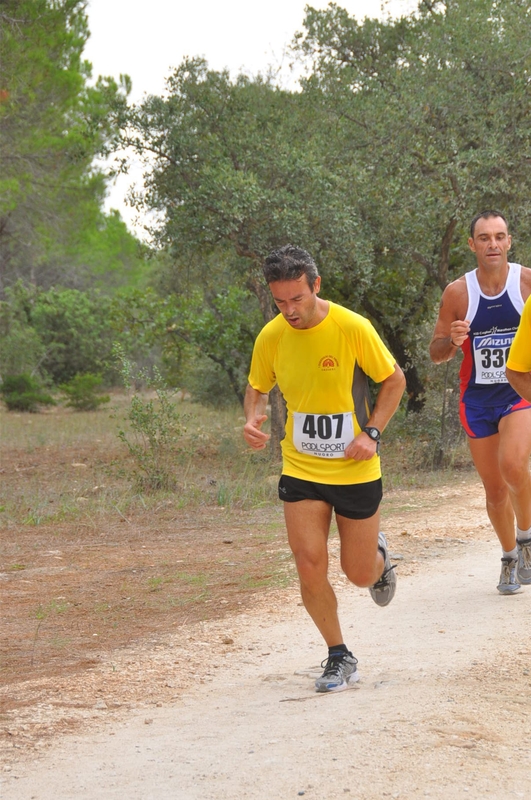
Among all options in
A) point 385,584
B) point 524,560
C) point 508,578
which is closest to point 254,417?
point 385,584

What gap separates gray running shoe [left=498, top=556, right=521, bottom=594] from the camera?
630cm

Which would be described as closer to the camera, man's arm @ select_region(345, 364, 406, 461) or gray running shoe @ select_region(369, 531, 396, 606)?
man's arm @ select_region(345, 364, 406, 461)

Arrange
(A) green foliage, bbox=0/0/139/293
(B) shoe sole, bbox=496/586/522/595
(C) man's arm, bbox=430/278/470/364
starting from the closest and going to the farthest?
(C) man's arm, bbox=430/278/470/364, (B) shoe sole, bbox=496/586/522/595, (A) green foliage, bbox=0/0/139/293

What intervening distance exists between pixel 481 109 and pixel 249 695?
34.8 ft

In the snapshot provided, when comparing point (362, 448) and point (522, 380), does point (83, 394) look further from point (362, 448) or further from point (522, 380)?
point (522, 380)

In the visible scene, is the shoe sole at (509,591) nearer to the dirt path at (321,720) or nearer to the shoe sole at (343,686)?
the dirt path at (321,720)

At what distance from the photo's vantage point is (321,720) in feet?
13.6

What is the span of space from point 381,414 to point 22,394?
80.1 feet

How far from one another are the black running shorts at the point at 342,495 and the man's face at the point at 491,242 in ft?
6.07

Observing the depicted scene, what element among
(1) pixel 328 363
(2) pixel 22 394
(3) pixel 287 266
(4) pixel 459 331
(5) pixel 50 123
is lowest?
(2) pixel 22 394

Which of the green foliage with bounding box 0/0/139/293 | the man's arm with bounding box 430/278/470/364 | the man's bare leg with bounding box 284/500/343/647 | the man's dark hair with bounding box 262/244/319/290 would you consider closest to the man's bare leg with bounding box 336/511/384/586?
the man's bare leg with bounding box 284/500/343/647

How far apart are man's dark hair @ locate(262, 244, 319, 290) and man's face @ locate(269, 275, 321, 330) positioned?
22mm

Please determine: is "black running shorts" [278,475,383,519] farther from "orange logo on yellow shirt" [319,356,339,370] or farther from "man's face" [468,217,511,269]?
"man's face" [468,217,511,269]

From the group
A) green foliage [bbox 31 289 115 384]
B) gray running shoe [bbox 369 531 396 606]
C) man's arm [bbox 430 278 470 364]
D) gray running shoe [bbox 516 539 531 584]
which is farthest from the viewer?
green foliage [bbox 31 289 115 384]
